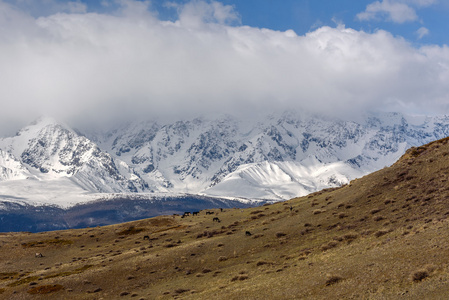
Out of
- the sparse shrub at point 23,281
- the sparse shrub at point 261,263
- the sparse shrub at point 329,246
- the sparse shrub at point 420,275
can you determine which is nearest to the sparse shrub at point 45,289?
the sparse shrub at point 23,281

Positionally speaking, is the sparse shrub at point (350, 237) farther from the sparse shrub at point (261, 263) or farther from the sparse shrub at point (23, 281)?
the sparse shrub at point (23, 281)

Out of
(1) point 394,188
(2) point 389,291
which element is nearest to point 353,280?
(2) point 389,291

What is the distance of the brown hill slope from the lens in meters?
36.2

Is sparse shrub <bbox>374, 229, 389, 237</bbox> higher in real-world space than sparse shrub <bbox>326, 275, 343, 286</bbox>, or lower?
higher

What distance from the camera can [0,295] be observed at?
54.2 m

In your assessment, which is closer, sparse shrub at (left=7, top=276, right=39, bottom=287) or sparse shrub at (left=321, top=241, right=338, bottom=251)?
sparse shrub at (left=321, top=241, right=338, bottom=251)

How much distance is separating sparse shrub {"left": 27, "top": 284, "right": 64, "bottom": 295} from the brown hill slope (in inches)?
4.9

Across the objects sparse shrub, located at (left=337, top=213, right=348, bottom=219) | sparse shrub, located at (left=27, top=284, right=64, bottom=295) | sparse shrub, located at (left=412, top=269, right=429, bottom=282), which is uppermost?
sparse shrub, located at (left=337, top=213, right=348, bottom=219)

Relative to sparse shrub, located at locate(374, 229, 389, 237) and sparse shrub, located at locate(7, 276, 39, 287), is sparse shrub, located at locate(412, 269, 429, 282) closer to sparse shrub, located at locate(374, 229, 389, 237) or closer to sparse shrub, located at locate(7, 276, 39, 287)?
sparse shrub, located at locate(374, 229, 389, 237)

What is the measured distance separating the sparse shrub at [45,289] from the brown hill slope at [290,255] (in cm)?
12

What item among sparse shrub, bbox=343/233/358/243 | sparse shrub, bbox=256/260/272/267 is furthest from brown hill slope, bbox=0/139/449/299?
sparse shrub, bbox=256/260/272/267

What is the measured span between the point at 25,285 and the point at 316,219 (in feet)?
122

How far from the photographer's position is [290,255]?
50.8 meters

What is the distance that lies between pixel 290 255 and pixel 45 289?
28.0 meters
